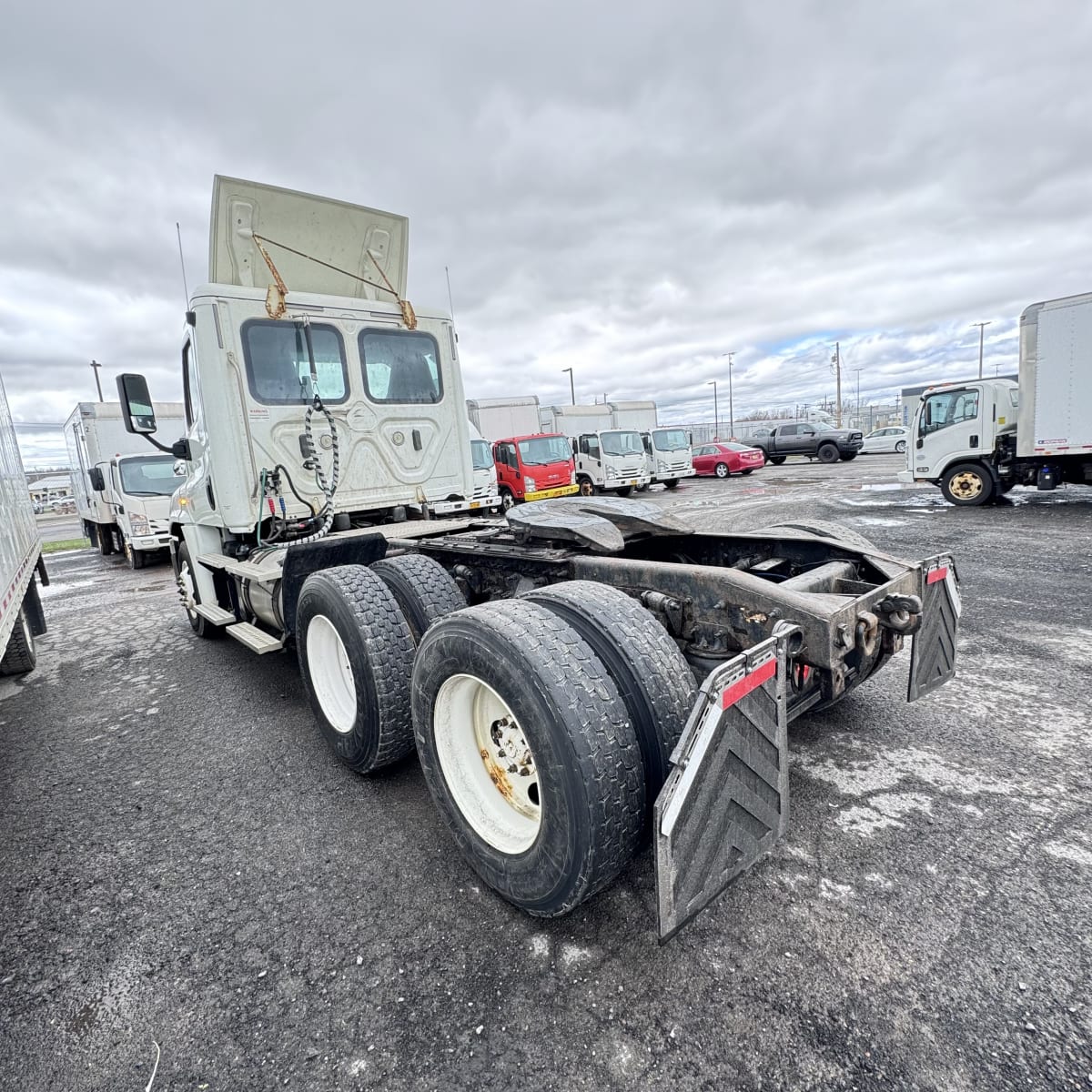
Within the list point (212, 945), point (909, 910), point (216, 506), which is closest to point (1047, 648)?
point (909, 910)

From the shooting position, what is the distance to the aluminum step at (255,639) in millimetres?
3998

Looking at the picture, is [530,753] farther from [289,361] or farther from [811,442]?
[811,442]

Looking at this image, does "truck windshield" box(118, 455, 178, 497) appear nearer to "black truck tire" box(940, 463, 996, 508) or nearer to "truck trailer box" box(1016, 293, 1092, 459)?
"black truck tire" box(940, 463, 996, 508)

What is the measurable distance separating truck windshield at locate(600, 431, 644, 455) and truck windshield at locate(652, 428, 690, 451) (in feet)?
3.83

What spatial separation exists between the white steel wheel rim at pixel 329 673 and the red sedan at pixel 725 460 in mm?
24733

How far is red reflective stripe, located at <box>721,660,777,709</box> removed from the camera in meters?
1.66

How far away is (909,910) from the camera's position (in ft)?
6.70

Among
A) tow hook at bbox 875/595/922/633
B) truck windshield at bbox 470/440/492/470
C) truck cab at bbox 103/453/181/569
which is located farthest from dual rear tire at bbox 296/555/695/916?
truck windshield at bbox 470/440/492/470

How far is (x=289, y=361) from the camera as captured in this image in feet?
14.8

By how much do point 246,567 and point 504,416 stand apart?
822 inches

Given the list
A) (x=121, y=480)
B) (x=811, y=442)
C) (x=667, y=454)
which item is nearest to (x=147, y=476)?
(x=121, y=480)

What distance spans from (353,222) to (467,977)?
516 cm

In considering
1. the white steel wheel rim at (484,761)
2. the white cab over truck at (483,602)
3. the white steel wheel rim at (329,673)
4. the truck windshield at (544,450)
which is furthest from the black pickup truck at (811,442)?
the white steel wheel rim at (484,761)

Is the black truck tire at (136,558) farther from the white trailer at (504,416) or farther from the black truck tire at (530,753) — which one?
the white trailer at (504,416)
